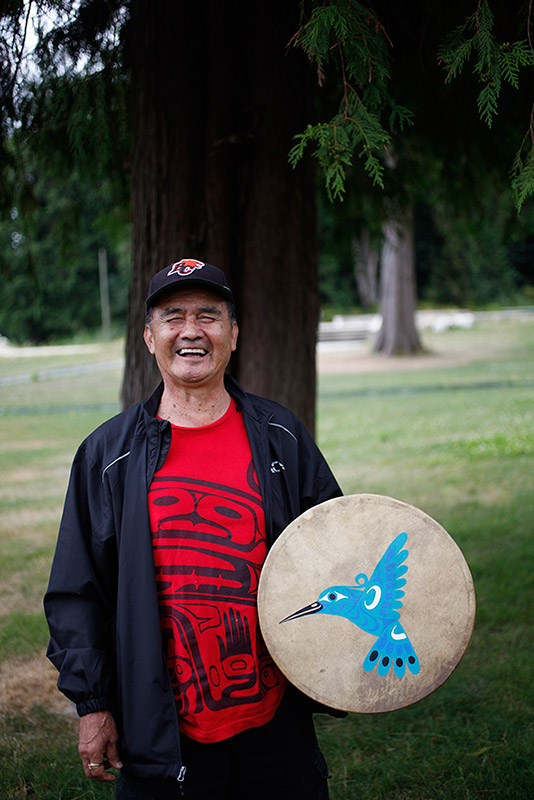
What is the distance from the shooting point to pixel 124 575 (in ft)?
6.69

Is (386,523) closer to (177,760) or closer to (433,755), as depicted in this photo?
(177,760)

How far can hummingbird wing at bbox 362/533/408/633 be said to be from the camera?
2.12 m

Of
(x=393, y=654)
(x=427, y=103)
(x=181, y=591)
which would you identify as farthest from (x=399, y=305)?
(x=181, y=591)

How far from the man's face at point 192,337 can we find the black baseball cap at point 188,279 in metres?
0.03

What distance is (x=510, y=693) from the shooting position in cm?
380

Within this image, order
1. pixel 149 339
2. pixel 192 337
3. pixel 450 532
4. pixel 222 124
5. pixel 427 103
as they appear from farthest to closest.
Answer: pixel 450 532 → pixel 427 103 → pixel 222 124 → pixel 149 339 → pixel 192 337

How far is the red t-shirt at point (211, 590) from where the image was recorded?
2047 mm

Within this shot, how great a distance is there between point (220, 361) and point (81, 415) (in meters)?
12.3

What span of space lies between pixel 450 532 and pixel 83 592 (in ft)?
15.1

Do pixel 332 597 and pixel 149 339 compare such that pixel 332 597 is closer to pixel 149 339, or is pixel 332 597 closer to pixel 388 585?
pixel 388 585

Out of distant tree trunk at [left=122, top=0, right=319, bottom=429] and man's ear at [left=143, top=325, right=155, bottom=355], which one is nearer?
man's ear at [left=143, top=325, right=155, bottom=355]

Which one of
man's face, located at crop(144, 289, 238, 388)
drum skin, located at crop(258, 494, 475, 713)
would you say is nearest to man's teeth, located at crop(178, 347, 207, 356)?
man's face, located at crop(144, 289, 238, 388)

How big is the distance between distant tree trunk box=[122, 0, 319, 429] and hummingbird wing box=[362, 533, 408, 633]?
1.79 m

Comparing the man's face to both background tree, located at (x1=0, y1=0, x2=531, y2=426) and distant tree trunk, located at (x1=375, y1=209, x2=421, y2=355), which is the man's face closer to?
background tree, located at (x1=0, y1=0, x2=531, y2=426)
